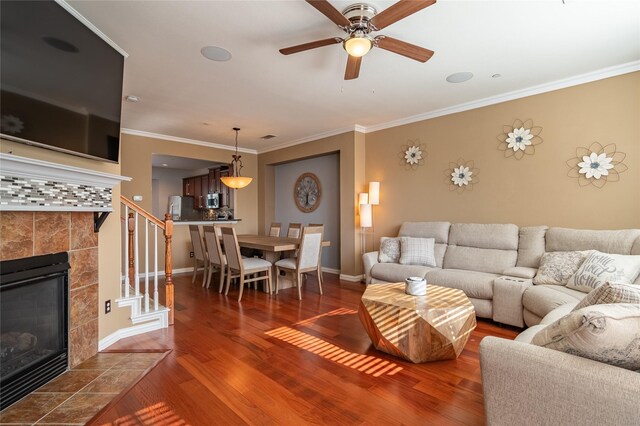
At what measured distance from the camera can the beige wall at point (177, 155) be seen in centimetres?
538

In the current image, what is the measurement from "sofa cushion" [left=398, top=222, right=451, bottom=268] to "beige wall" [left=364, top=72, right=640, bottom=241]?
227 millimetres

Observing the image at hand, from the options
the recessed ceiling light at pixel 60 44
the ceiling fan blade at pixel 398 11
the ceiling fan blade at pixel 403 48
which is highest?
the ceiling fan blade at pixel 398 11

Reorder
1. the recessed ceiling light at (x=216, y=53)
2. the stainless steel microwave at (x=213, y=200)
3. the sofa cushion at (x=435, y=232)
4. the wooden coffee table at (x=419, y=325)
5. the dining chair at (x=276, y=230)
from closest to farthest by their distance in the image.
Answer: the wooden coffee table at (x=419, y=325) < the recessed ceiling light at (x=216, y=53) < the sofa cushion at (x=435, y=232) < the dining chair at (x=276, y=230) < the stainless steel microwave at (x=213, y=200)

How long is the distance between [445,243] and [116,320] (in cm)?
383

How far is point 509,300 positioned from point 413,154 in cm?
253

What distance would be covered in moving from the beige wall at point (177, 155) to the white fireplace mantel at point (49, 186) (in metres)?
3.26

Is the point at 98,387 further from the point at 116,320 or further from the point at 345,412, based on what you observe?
the point at 345,412

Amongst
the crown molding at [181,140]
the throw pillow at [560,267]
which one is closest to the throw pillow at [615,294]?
the throw pillow at [560,267]

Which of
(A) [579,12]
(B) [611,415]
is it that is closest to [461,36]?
(A) [579,12]

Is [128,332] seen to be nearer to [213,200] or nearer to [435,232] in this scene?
[435,232]

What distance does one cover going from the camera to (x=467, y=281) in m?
3.38

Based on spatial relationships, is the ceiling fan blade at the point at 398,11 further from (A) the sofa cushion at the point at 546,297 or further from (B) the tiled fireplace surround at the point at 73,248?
(B) the tiled fireplace surround at the point at 73,248

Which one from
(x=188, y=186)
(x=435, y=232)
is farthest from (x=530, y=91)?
(x=188, y=186)

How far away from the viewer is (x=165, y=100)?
400 centimetres
